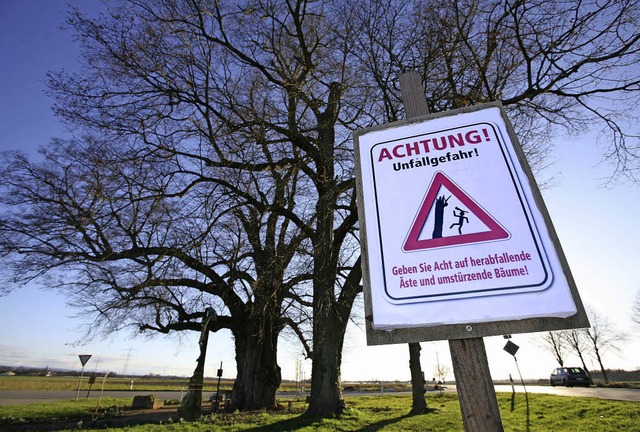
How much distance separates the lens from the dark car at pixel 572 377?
26.5m

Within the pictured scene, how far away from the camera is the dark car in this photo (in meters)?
26.5

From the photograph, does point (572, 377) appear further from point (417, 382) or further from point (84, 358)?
point (84, 358)

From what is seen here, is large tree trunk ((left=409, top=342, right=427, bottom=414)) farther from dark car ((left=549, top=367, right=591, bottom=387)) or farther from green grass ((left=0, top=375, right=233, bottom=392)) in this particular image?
dark car ((left=549, top=367, right=591, bottom=387))

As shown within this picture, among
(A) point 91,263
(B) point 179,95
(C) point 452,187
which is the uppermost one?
(B) point 179,95

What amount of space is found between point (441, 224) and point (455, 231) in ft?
0.24

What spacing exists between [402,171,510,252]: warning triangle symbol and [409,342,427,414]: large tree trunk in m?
14.5

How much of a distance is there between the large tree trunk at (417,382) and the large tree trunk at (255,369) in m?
6.49

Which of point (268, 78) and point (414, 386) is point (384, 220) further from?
point (414, 386)

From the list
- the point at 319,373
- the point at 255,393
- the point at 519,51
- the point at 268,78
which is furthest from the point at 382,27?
the point at 255,393

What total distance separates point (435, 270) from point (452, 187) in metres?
0.46

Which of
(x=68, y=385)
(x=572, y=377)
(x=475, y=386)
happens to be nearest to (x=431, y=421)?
(x=475, y=386)

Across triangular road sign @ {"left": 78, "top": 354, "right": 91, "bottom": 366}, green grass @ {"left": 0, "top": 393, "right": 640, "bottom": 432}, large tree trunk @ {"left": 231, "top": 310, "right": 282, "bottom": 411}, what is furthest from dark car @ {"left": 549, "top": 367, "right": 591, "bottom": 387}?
triangular road sign @ {"left": 78, "top": 354, "right": 91, "bottom": 366}

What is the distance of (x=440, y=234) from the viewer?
159 centimetres

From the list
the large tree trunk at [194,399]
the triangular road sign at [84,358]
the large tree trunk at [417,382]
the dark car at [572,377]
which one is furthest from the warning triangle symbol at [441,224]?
the dark car at [572,377]
